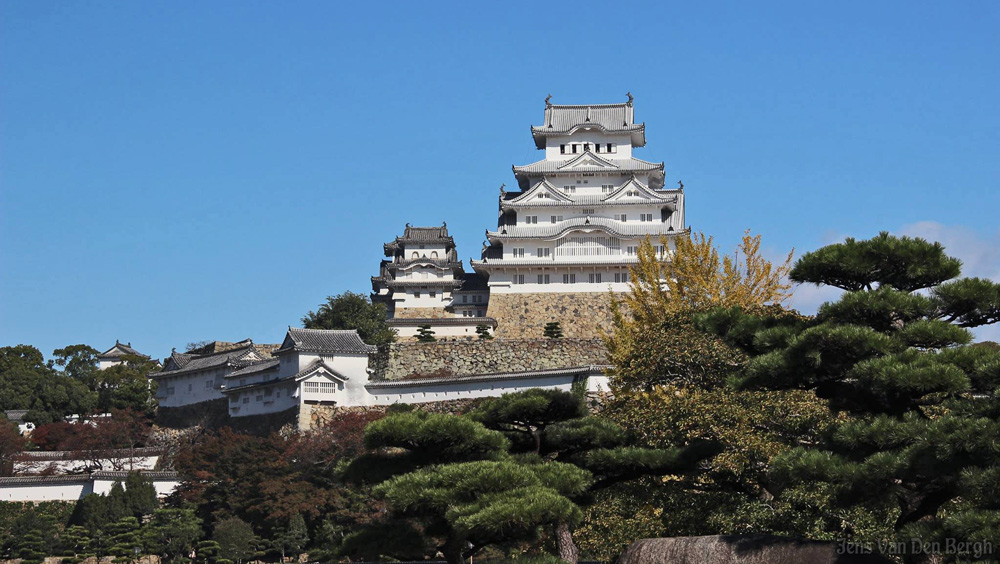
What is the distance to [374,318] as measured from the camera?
45.0 m

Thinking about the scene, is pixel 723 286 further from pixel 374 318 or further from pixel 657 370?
pixel 374 318

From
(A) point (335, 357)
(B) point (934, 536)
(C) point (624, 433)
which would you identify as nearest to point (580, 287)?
(A) point (335, 357)

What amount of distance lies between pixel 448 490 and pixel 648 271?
1725 cm

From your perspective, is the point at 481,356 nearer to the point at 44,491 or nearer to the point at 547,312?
the point at 547,312

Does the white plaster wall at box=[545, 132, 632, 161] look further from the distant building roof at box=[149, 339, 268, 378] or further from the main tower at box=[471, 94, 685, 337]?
the distant building roof at box=[149, 339, 268, 378]

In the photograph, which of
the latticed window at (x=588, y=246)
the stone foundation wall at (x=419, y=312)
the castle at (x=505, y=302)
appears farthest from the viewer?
the stone foundation wall at (x=419, y=312)

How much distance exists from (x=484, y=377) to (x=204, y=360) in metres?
14.4

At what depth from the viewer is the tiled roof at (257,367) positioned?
3938cm

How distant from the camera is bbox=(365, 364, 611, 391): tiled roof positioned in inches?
1318

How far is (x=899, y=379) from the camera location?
37.6 feet

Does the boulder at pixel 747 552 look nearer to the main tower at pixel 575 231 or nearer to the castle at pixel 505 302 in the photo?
the castle at pixel 505 302

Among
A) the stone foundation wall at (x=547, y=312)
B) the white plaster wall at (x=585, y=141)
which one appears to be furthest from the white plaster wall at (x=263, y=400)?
the white plaster wall at (x=585, y=141)

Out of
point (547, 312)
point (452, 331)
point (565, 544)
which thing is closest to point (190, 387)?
point (452, 331)

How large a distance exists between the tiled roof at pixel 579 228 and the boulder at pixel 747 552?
32.4 m
